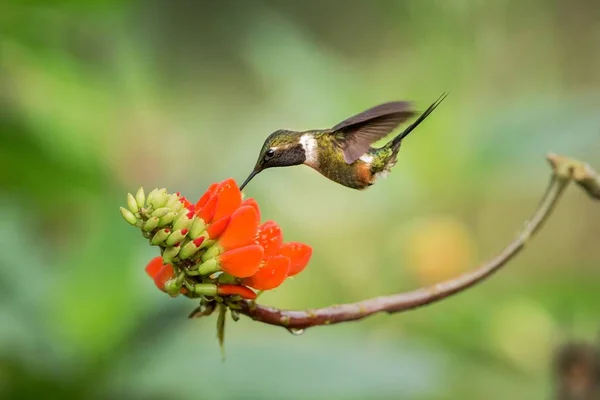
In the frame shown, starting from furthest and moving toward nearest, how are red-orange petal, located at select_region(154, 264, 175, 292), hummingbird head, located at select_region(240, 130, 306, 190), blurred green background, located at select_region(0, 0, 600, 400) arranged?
1. blurred green background, located at select_region(0, 0, 600, 400)
2. red-orange petal, located at select_region(154, 264, 175, 292)
3. hummingbird head, located at select_region(240, 130, 306, 190)

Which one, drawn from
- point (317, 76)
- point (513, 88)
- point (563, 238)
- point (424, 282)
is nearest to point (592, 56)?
point (513, 88)

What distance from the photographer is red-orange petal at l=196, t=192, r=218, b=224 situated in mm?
875

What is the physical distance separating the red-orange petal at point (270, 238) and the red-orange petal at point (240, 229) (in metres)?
0.03

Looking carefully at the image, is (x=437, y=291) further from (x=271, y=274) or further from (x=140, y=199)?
(x=140, y=199)

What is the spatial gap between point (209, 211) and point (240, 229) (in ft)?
0.16

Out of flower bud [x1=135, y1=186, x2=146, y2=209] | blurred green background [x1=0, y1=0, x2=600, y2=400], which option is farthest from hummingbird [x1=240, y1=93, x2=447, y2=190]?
blurred green background [x1=0, y1=0, x2=600, y2=400]

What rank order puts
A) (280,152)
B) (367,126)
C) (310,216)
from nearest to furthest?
1. (280,152)
2. (367,126)
3. (310,216)

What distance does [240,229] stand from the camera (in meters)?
0.85

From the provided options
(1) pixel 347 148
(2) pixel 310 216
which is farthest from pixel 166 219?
(2) pixel 310 216

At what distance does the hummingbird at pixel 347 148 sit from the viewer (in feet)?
2.69

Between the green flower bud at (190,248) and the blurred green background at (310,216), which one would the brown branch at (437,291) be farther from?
the blurred green background at (310,216)

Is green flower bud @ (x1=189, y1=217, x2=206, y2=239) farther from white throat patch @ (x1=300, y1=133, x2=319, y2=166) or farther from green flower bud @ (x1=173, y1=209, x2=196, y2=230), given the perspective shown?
white throat patch @ (x1=300, y1=133, x2=319, y2=166)

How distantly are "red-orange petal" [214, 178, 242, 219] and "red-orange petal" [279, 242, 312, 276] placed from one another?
69mm

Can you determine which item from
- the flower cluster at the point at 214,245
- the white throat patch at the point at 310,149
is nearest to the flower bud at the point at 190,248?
the flower cluster at the point at 214,245
